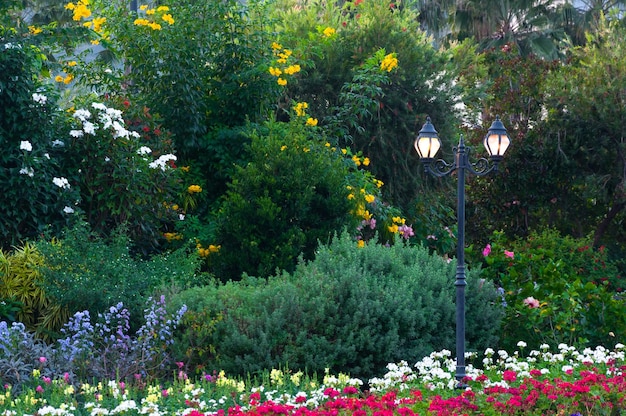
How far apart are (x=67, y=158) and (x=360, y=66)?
511 centimetres

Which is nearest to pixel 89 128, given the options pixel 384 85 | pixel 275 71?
pixel 275 71

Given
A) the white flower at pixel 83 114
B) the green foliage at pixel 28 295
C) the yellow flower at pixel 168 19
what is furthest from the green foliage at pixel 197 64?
the green foliage at pixel 28 295

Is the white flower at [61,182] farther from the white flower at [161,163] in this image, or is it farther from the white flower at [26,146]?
the white flower at [161,163]

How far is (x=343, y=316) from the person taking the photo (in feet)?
28.1

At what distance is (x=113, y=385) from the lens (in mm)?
6598

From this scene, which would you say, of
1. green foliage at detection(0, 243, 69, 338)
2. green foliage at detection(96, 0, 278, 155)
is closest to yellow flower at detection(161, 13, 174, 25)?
green foliage at detection(96, 0, 278, 155)

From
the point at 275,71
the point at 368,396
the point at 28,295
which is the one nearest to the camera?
the point at 368,396

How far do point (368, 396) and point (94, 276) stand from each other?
12.2ft

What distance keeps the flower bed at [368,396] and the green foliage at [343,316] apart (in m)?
0.65

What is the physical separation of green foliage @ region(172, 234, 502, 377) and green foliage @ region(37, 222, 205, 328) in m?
0.72

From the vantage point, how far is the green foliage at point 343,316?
814cm

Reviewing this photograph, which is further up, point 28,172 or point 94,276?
point 28,172

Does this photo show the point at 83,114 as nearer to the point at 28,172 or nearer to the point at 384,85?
the point at 28,172

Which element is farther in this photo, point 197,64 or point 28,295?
point 197,64
